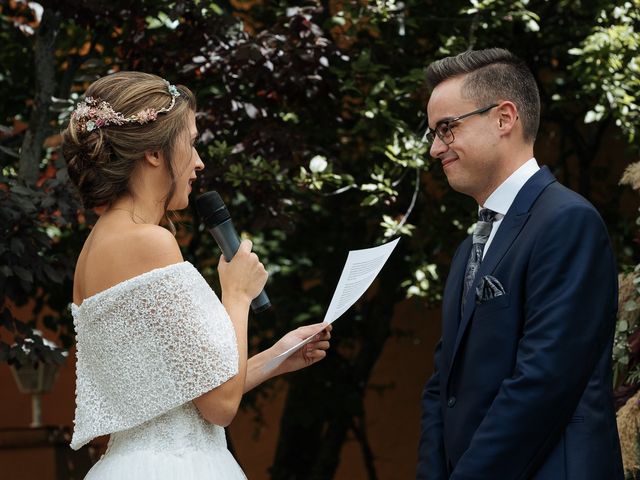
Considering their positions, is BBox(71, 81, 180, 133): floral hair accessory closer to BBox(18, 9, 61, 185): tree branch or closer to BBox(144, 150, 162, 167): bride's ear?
BBox(144, 150, 162, 167): bride's ear

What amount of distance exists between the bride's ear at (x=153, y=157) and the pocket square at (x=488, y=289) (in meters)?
0.89

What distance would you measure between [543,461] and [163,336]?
970 mm

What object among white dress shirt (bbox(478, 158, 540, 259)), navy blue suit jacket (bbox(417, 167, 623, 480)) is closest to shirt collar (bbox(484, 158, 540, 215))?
white dress shirt (bbox(478, 158, 540, 259))

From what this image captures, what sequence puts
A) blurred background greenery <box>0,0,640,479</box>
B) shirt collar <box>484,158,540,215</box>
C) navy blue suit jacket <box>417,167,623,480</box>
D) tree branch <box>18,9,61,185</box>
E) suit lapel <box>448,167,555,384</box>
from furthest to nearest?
tree branch <box>18,9,61,185</box> < blurred background greenery <box>0,0,640,479</box> < shirt collar <box>484,158,540,215</box> < suit lapel <box>448,167,555,384</box> < navy blue suit jacket <box>417,167,623,480</box>

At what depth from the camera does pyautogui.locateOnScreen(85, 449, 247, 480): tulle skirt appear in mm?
2652

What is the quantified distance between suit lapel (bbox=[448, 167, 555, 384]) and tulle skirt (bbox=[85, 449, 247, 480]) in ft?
2.19

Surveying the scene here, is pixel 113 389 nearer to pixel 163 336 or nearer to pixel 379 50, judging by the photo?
pixel 163 336

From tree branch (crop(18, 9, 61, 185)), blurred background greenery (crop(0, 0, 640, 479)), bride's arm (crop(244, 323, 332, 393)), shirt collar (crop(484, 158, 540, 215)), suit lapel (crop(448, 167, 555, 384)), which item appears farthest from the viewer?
tree branch (crop(18, 9, 61, 185))

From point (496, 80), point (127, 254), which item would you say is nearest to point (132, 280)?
point (127, 254)

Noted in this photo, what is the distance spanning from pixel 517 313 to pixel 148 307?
0.91 metres

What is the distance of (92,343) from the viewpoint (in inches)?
107

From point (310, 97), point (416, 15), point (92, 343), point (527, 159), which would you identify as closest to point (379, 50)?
point (416, 15)

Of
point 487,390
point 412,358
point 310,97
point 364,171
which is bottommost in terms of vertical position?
point 412,358

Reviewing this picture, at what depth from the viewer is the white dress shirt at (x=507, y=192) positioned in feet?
9.32
